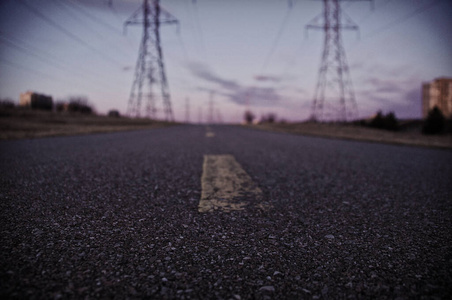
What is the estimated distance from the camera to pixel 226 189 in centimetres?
252

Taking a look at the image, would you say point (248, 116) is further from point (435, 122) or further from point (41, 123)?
point (41, 123)

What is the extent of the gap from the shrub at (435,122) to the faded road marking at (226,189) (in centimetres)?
4326

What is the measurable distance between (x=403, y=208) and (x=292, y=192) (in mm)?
1015

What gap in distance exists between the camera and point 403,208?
6.72 ft

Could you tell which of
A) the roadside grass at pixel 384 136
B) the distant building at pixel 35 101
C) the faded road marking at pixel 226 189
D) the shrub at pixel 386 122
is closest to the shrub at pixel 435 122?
the shrub at pixel 386 122

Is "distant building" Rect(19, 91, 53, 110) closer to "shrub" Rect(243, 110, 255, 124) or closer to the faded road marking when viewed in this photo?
the faded road marking

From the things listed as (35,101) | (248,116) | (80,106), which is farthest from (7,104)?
(248,116)

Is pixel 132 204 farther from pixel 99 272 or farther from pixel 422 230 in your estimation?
pixel 422 230

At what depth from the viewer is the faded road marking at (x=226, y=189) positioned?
6.65 ft

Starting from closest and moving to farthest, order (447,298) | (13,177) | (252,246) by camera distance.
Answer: (447,298) → (252,246) → (13,177)

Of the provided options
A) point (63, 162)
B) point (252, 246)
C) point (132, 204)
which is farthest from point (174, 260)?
point (63, 162)

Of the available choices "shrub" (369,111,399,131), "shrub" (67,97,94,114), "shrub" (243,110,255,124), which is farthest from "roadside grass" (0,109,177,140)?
"shrub" (243,110,255,124)

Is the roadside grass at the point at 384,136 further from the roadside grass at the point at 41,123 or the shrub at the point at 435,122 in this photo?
the shrub at the point at 435,122

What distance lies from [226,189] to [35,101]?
22794mm
